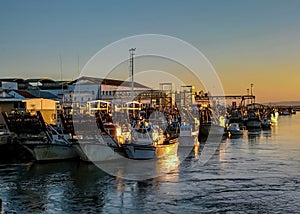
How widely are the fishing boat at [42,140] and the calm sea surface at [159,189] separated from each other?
116 cm

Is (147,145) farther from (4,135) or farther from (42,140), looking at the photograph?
(4,135)

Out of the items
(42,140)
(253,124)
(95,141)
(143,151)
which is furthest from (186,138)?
(253,124)

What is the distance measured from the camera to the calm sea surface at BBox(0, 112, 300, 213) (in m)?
15.3

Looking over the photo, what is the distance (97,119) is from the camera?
102 ft

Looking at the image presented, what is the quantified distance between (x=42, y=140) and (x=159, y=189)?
11.9 metres

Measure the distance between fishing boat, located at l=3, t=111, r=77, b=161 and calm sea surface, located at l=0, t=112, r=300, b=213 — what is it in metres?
1.16

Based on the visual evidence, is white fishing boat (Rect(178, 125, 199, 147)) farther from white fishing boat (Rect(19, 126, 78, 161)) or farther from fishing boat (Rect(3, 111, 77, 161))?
white fishing boat (Rect(19, 126, 78, 161))

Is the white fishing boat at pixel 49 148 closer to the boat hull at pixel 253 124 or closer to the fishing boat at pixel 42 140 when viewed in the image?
the fishing boat at pixel 42 140

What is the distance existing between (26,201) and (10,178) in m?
5.27

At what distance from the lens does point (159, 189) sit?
60.0ft

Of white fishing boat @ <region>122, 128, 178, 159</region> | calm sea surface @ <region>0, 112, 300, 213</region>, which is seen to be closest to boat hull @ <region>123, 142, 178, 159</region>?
white fishing boat @ <region>122, 128, 178, 159</region>

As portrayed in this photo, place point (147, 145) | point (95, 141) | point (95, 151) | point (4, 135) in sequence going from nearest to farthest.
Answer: point (95, 151) → point (95, 141) → point (147, 145) → point (4, 135)

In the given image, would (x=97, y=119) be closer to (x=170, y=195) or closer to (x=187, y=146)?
(x=187, y=146)

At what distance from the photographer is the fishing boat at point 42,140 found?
27.0m
